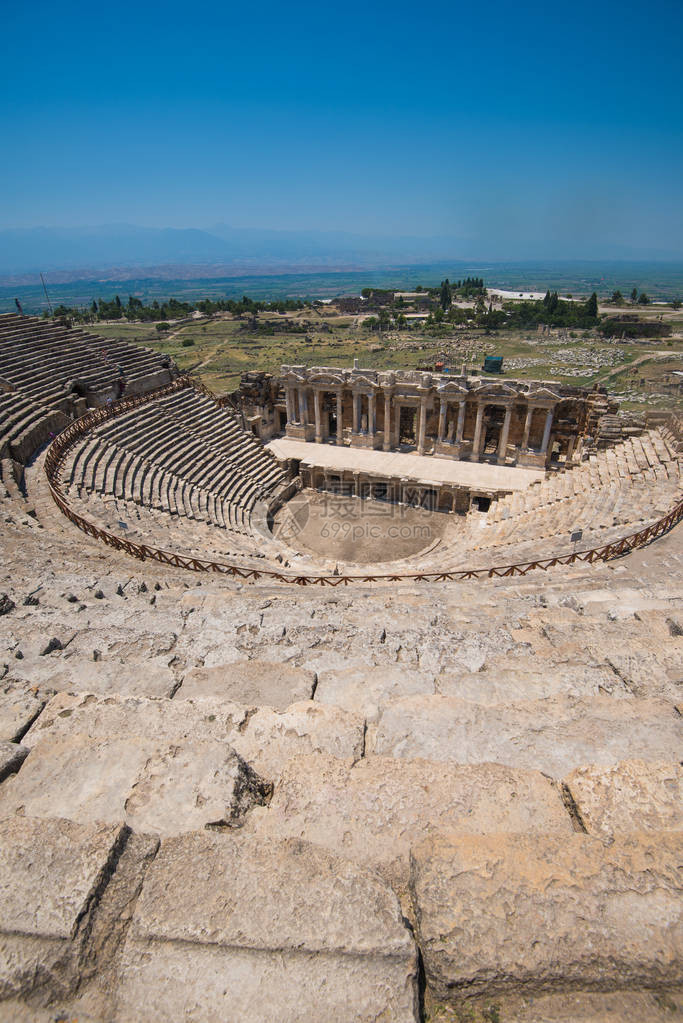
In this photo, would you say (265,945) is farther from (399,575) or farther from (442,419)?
(442,419)

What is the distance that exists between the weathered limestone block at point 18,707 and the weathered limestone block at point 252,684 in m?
1.39

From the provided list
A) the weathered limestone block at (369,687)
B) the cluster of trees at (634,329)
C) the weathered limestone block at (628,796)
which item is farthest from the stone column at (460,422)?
the cluster of trees at (634,329)

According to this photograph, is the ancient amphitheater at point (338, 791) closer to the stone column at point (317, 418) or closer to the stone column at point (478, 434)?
the stone column at point (478, 434)

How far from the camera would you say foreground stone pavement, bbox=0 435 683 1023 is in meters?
2.72

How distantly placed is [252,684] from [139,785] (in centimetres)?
220

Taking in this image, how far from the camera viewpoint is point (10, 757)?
419 centimetres

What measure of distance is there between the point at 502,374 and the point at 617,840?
62.0m

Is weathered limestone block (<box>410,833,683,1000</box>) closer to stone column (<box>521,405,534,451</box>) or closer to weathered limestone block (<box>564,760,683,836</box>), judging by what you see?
weathered limestone block (<box>564,760,683,836</box>)

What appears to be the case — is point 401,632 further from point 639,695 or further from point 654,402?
point 654,402

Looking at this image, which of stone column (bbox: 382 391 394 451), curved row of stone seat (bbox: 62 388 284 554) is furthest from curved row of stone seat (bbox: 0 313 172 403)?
stone column (bbox: 382 391 394 451)

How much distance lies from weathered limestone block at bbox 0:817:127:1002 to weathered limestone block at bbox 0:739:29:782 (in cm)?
84

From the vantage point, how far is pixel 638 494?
19.1 metres

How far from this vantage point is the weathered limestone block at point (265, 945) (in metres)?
2.61

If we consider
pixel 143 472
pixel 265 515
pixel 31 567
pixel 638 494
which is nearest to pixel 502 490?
pixel 638 494
